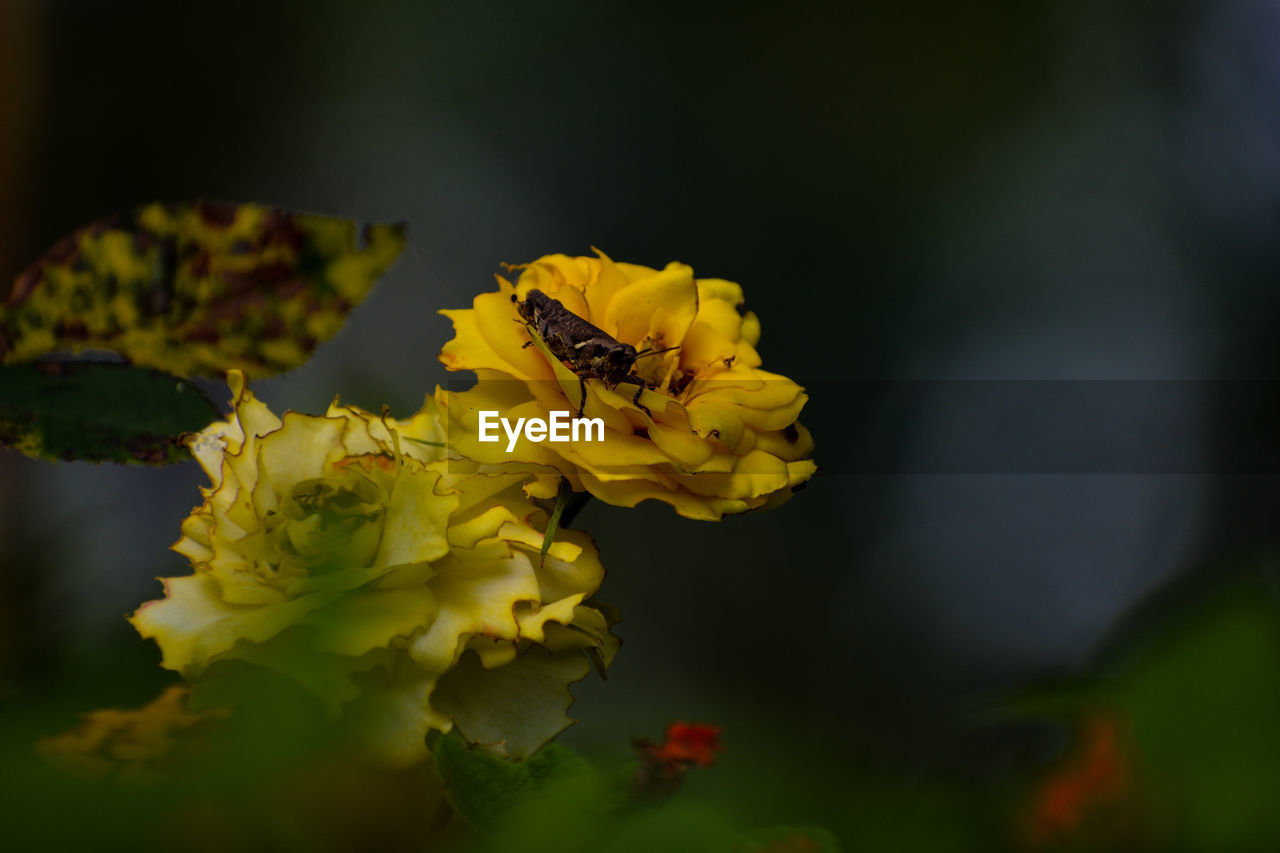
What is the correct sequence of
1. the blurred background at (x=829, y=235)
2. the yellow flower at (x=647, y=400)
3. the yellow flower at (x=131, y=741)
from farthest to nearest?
the blurred background at (x=829, y=235), the yellow flower at (x=647, y=400), the yellow flower at (x=131, y=741)

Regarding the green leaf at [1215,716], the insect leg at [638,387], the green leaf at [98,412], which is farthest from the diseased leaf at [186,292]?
the green leaf at [1215,716]

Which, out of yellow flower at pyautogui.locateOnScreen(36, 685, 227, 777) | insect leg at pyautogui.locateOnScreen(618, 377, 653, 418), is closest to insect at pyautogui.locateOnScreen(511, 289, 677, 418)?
insect leg at pyautogui.locateOnScreen(618, 377, 653, 418)

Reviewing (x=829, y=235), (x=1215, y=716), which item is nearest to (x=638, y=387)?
(x=1215, y=716)

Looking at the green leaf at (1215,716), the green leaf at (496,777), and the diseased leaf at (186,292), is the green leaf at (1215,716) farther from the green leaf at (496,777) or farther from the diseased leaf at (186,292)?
the diseased leaf at (186,292)

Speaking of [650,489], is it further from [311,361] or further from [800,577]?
[800,577]

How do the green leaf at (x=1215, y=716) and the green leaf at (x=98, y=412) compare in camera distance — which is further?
the green leaf at (x=98, y=412)

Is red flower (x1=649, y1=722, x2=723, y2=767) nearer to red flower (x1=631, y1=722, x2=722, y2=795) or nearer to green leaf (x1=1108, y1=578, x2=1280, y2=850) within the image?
red flower (x1=631, y1=722, x2=722, y2=795)

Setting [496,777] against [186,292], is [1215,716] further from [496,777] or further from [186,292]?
[186,292]

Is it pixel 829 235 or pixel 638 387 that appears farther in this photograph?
pixel 829 235
